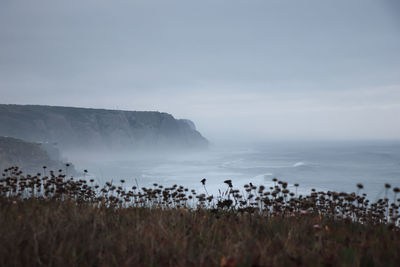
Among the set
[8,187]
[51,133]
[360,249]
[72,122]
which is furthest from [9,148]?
[360,249]

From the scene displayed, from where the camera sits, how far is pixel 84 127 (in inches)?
5930

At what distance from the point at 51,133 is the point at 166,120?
266 ft

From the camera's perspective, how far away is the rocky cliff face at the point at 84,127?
422 feet

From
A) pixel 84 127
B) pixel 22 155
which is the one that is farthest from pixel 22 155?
pixel 84 127

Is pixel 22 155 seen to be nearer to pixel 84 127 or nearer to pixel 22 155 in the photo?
pixel 22 155

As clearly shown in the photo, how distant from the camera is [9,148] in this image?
75062 mm

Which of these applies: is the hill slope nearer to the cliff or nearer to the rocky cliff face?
the cliff

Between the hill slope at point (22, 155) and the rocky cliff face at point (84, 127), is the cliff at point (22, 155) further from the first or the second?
the rocky cliff face at point (84, 127)

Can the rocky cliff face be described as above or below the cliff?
above

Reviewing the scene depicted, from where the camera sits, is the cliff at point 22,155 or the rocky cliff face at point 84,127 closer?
the cliff at point 22,155

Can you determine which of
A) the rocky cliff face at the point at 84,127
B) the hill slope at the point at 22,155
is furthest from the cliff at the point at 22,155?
the rocky cliff face at the point at 84,127

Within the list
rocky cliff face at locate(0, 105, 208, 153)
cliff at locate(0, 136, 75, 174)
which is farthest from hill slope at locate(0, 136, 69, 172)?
rocky cliff face at locate(0, 105, 208, 153)

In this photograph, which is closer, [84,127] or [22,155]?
[22,155]

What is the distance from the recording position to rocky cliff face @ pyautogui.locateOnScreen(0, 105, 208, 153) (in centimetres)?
12875
